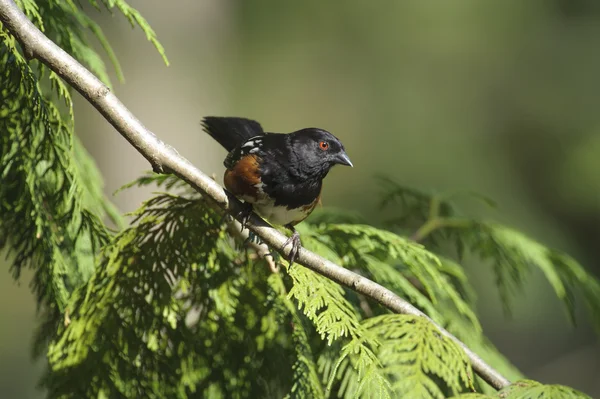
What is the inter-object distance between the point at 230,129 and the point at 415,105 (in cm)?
687

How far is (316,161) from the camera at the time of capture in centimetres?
208

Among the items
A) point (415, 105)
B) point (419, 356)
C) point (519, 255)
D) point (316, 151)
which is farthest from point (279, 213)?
point (415, 105)

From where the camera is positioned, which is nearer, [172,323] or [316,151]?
[172,323]

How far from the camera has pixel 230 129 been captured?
2.33m

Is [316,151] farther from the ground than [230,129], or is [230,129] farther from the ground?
[230,129]

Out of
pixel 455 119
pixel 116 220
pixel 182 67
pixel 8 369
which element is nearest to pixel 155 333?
pixel 116 220

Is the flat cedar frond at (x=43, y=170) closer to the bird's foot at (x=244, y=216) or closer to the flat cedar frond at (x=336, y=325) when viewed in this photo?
the bird's foot at (x=244, y=216)

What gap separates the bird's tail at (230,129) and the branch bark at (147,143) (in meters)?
0.88

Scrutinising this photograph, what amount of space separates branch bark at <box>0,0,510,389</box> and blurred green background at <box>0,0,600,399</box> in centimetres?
146

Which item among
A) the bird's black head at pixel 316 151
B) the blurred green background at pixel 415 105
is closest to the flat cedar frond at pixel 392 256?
the bird's black head at pixel 316 151

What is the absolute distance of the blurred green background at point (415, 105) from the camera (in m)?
4.45

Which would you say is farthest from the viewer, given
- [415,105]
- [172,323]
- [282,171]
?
[415,105]

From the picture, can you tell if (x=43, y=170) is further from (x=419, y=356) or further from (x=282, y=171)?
(x=419, y=356)

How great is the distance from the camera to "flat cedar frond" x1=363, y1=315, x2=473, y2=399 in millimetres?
1278
